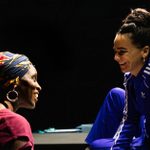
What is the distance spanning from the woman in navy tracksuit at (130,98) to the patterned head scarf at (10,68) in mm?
426

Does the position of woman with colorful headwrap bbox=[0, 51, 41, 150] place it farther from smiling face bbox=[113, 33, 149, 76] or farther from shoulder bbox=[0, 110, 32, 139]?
smiling face bbox=[113, 33, 149, 76]

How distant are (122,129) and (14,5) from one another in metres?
1.79

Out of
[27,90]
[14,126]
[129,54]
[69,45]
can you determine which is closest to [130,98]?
[129,54]

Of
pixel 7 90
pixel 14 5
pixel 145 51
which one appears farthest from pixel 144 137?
pixel 14 5

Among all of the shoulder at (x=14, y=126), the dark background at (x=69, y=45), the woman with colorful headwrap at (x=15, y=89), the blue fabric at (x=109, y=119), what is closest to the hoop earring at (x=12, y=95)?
the woman with colorful headwrap at (x=15, y=89)

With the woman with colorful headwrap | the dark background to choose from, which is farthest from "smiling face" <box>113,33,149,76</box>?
the dark background

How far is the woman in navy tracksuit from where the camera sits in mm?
1591

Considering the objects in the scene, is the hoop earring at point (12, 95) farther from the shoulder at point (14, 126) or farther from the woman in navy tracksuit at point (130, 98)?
the woman in navy tracksuit at point (130, 98)

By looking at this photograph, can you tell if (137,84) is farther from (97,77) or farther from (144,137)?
(97,77)

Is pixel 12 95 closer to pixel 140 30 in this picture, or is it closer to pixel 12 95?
pixel 12 95

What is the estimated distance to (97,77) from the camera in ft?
10.7

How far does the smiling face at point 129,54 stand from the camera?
1594 mm

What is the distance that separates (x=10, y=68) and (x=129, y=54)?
48cm

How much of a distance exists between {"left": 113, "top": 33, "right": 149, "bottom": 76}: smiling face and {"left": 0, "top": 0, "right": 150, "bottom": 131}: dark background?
1.60m
